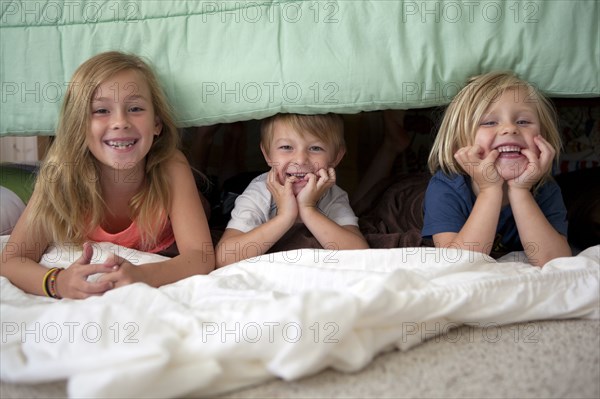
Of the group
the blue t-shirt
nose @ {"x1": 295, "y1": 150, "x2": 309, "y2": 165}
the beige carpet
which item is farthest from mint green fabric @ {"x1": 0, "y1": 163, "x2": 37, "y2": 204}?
the blue t-shirt

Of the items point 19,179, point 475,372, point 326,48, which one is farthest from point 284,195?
point 19,179

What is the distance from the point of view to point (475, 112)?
3.58 feet

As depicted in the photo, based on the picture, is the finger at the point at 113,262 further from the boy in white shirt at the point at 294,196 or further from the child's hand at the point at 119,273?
the boy in white shirt at the point at 294,196

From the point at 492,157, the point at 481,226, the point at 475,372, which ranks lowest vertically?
the point at 475,372

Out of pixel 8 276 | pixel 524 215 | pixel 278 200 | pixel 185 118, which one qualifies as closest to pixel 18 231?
pixel 8 276

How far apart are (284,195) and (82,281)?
393 mm

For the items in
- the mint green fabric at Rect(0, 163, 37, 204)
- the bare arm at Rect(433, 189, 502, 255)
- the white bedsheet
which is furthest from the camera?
the mint green fabric at Rect(0, 163, 37, 204)

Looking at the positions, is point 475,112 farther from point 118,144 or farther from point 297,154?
point 118,144

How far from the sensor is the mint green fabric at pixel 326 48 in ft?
3.50

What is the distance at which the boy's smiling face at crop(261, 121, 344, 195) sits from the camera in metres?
1.18

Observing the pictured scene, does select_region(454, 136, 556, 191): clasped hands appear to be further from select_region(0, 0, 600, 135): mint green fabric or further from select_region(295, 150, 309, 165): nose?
select_region(295, 150, 309, 165): nose

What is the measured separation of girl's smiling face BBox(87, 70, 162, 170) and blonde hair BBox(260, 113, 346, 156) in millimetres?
234

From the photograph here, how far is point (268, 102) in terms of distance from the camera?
3.63 feet

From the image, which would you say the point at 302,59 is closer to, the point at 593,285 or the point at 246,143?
the point at 593,285
